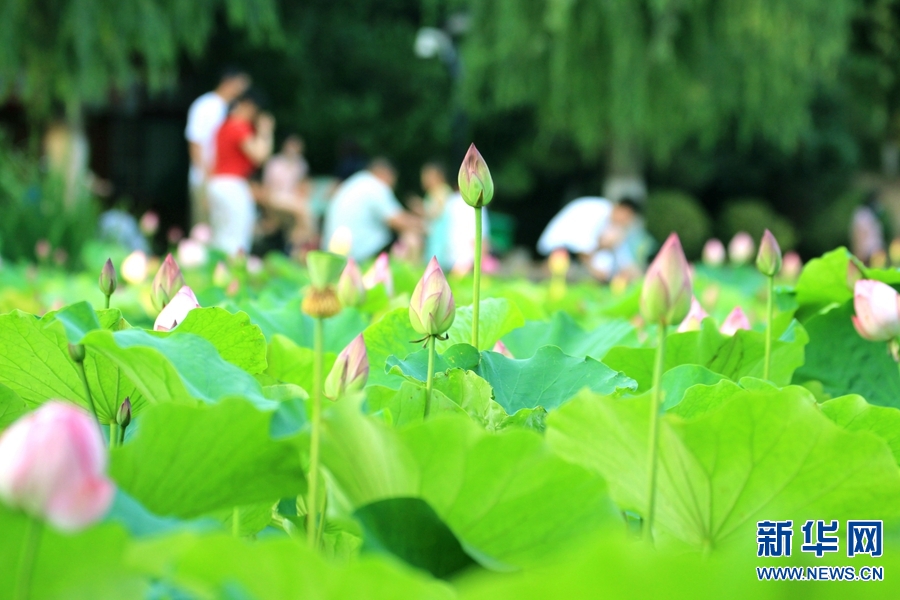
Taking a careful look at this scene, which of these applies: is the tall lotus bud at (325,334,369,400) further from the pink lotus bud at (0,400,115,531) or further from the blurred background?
the blurred background

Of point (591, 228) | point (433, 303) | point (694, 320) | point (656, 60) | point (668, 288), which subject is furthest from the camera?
point (656, 60)

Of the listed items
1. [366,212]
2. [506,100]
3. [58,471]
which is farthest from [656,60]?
[58,471]

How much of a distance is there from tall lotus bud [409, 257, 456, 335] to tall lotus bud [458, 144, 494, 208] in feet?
0.54

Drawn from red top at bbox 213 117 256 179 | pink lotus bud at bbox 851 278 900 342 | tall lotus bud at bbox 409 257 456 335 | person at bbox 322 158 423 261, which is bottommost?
person at bbox 322 158 423 261

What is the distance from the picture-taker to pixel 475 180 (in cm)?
94

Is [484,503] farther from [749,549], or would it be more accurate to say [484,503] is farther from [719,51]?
[719,51]

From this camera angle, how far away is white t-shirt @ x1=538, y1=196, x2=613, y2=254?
24.2 ft

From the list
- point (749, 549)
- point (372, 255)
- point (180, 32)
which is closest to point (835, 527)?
point (749, 549)

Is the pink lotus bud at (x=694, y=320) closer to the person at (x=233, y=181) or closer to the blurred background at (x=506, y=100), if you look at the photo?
the blurred background at (x=506, y=100)

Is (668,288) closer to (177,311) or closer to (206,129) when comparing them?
(177,311)

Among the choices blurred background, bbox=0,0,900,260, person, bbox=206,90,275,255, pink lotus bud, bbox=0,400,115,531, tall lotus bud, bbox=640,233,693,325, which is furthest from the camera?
blurred background, bbox=0,0,900,260

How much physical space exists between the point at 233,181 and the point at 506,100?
5.81 metres

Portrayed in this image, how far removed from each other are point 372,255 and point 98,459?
6.48 meters

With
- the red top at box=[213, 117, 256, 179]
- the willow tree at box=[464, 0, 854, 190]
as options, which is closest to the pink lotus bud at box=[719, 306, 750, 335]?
the red top at box=[213, 117, 256, 179]
